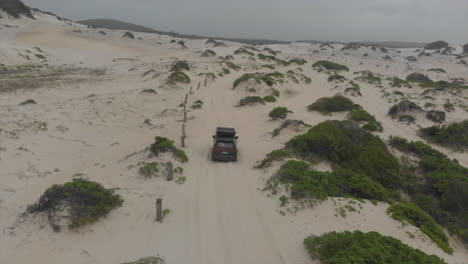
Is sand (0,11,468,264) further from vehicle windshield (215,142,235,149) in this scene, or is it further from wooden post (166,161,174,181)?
vehicle windshield (215,142,235,149)

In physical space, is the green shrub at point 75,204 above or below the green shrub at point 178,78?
below

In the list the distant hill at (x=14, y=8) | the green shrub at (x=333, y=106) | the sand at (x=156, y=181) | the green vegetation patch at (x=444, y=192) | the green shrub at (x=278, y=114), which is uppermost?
the distant hill at (x=14, y=8)

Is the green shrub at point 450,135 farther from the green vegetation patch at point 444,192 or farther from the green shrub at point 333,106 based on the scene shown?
the green shrub at point 333,106

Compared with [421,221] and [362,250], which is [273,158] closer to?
[421,221]

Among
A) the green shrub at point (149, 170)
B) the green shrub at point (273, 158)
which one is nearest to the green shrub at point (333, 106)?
the green shrub at point (273, 158)

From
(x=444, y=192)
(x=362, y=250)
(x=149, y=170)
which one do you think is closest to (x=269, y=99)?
(x=444, y=192)

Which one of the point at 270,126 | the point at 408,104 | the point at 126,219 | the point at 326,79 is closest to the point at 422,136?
the point at 408,104
